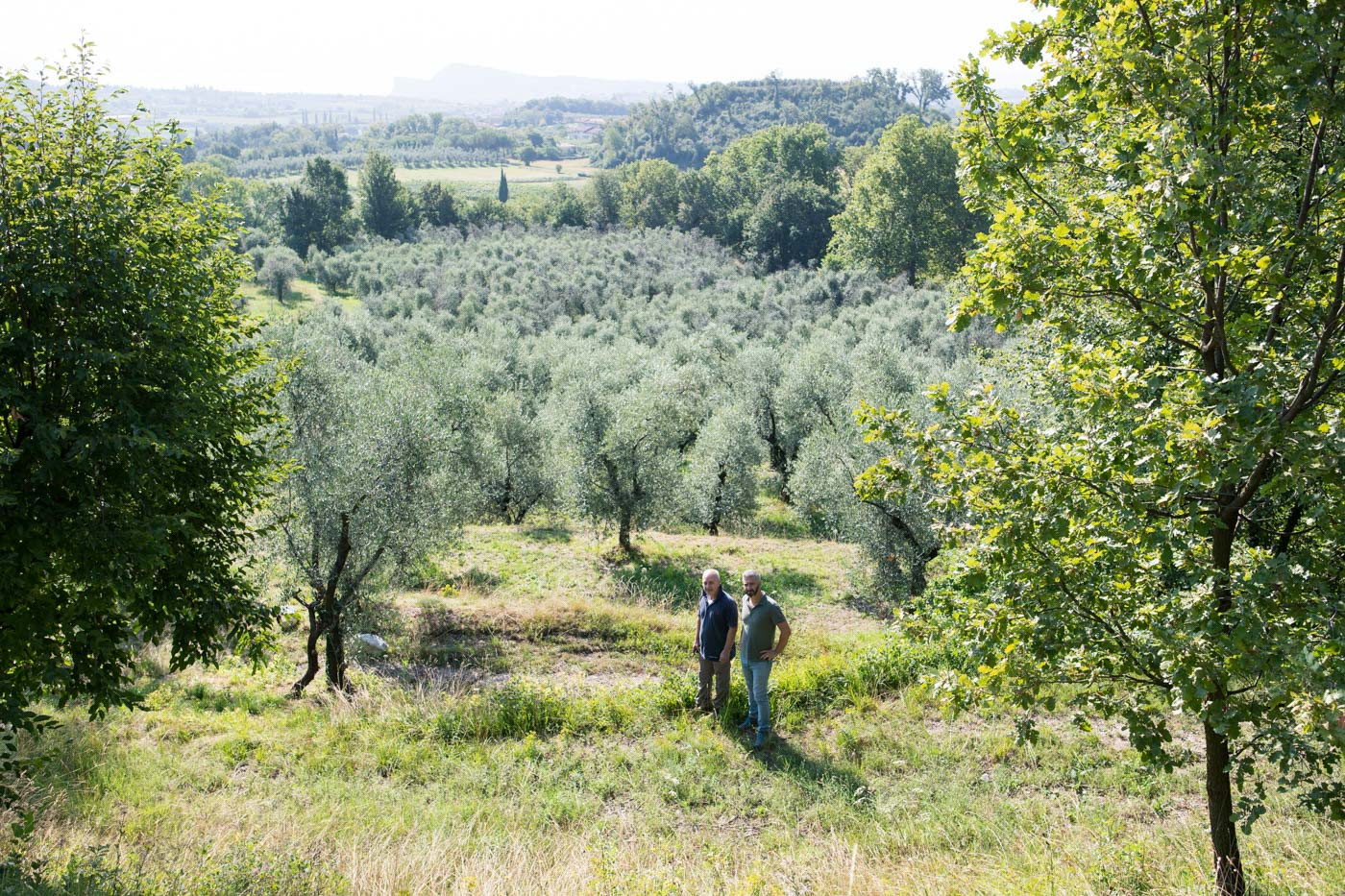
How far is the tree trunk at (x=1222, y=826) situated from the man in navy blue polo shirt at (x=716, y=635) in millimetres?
5389

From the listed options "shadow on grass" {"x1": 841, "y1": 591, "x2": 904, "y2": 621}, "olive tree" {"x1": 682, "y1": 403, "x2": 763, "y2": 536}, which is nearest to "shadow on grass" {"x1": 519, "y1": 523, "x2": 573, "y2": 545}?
"olive tree" {"x1": 682, "y1": 403, "x2": 763, "y2": 536}

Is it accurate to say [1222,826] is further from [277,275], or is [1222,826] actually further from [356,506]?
[277,275]

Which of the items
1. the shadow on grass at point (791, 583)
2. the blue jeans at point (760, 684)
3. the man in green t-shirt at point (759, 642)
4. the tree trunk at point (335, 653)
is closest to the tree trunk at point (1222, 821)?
the man in green t-shirt at point (759, 642)

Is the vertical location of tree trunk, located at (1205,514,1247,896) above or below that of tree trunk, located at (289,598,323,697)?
above

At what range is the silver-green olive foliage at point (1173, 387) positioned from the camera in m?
4.41

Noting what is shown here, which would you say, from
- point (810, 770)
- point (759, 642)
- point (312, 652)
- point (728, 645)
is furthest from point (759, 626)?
point (312, 652)

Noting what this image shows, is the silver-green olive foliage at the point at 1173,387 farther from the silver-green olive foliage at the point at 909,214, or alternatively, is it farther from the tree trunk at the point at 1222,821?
the silver-green olive foliage at the point at 909,214

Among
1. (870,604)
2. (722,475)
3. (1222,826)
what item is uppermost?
(1222,826)

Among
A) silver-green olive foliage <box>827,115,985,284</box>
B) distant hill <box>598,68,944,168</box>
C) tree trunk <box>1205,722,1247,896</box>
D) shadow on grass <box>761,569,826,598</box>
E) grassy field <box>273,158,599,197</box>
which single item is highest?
distant hill <box>598,68,944,168</box>

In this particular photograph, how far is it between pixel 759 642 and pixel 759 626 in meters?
0.21

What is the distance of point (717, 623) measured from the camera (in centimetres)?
1014

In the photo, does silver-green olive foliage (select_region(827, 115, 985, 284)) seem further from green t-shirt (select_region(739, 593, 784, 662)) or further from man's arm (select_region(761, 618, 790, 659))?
man's arm (select_region(761, 618, 790, 659))

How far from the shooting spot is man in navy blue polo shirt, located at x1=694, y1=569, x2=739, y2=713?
10066mm

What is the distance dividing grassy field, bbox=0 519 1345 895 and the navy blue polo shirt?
0.93 meters
